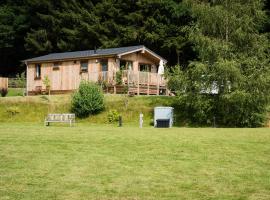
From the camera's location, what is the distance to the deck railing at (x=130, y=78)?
35000 mm

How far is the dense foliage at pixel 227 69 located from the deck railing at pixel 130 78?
5.82 meters

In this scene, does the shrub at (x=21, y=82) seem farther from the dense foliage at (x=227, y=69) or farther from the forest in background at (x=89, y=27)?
the dense foliage at (x=227, y=69)

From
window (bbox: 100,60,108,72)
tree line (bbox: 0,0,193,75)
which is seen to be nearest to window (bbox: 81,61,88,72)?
window (bbox: 100,60,108,72)

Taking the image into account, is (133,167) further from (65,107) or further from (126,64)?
(126,64)

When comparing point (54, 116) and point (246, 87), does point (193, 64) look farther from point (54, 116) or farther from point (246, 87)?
point (54, 116)

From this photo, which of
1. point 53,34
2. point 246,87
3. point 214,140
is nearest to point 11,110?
point 246,87

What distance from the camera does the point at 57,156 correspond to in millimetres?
14125

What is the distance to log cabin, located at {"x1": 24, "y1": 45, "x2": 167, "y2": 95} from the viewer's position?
35.5 metres

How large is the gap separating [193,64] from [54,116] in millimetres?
8190

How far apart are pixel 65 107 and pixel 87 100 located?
2448 mm

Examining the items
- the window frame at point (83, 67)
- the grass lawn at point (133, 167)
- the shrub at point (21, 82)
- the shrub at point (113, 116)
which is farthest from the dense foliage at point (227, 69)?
the shrub at point (21, 82)

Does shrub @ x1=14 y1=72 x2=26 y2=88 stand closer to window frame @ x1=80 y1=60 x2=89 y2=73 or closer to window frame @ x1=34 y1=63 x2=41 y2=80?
window frame @ x1=34 y1=63 x2=41 y2=80

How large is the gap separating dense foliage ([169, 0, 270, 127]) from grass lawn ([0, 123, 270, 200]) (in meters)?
9.04

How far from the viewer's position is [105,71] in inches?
1449
